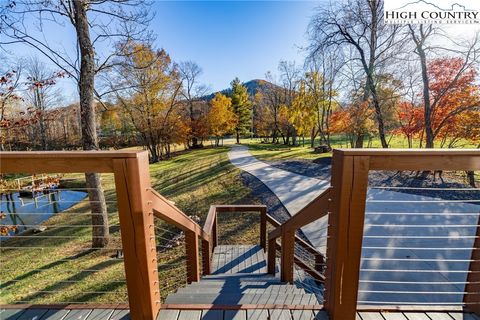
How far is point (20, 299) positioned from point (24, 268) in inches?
70.0

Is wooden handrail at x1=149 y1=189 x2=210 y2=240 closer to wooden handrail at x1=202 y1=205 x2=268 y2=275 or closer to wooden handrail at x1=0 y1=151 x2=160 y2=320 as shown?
wooden handrail at x1=0 y1=151 x2=160 y2=320

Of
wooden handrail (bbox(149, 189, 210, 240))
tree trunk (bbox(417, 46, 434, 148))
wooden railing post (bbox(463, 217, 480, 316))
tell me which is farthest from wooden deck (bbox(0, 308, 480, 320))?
tree trunk (bbox(417, 46, 434, 148))

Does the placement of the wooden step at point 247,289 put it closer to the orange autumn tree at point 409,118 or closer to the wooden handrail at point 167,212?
the wooden handrail at point 167,212

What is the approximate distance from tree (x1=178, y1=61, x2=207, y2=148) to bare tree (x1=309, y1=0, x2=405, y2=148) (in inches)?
686

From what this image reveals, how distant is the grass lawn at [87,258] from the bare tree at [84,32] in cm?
68

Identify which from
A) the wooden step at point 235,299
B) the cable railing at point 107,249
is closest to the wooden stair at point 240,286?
the wooden step at point 235,299

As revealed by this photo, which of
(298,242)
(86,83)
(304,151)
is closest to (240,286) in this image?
(298,242)

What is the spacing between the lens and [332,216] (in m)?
1.56

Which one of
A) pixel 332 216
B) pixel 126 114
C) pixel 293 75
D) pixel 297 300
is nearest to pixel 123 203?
pixel 332 216

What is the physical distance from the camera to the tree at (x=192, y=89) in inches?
1030

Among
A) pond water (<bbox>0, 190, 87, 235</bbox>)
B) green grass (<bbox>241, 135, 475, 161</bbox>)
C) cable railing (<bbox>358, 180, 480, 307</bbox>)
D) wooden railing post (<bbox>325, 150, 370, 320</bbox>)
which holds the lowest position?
pond water (<bbox>0, 190, 87, 235</bbox>)

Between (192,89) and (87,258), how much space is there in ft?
80.6

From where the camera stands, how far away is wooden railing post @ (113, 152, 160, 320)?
1460 millimetres

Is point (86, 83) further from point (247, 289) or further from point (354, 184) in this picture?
point (354, 184)
